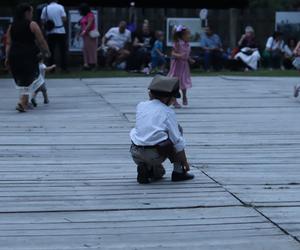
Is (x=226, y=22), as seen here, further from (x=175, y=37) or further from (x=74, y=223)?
(x=74, y=223)

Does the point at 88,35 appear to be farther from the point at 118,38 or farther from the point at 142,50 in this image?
the point at 142,50

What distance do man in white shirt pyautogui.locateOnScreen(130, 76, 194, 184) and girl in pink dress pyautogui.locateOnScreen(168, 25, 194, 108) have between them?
22.8 ft

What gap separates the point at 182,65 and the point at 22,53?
314cm

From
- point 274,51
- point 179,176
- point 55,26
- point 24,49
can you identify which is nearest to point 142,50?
point 55,26

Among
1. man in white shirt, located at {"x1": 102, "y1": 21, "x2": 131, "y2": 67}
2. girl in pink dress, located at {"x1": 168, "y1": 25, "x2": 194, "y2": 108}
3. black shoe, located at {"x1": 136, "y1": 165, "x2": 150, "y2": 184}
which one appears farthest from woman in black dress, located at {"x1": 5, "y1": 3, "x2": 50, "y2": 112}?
man in white shirt, located at {"x1": 102, "y1": 21, "x2": 131, "y2": 67}

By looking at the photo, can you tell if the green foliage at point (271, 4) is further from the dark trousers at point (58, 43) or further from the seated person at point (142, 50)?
the dark trousers at point (58, 43)

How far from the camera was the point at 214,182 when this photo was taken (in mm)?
8508

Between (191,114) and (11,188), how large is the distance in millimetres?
6877

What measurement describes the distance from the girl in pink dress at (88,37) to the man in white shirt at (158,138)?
16.7 m

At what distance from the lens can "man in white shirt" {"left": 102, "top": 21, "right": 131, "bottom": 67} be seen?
26.2 meters

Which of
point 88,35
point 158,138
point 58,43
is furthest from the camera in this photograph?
point 88,35

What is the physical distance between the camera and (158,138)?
840 centimetres

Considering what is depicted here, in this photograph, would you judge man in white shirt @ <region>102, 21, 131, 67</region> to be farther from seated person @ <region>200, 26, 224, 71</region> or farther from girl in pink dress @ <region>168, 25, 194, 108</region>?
girl in pink dress @ <region>168, 25, 194, 108</region>

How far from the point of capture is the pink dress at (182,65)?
618 inches
